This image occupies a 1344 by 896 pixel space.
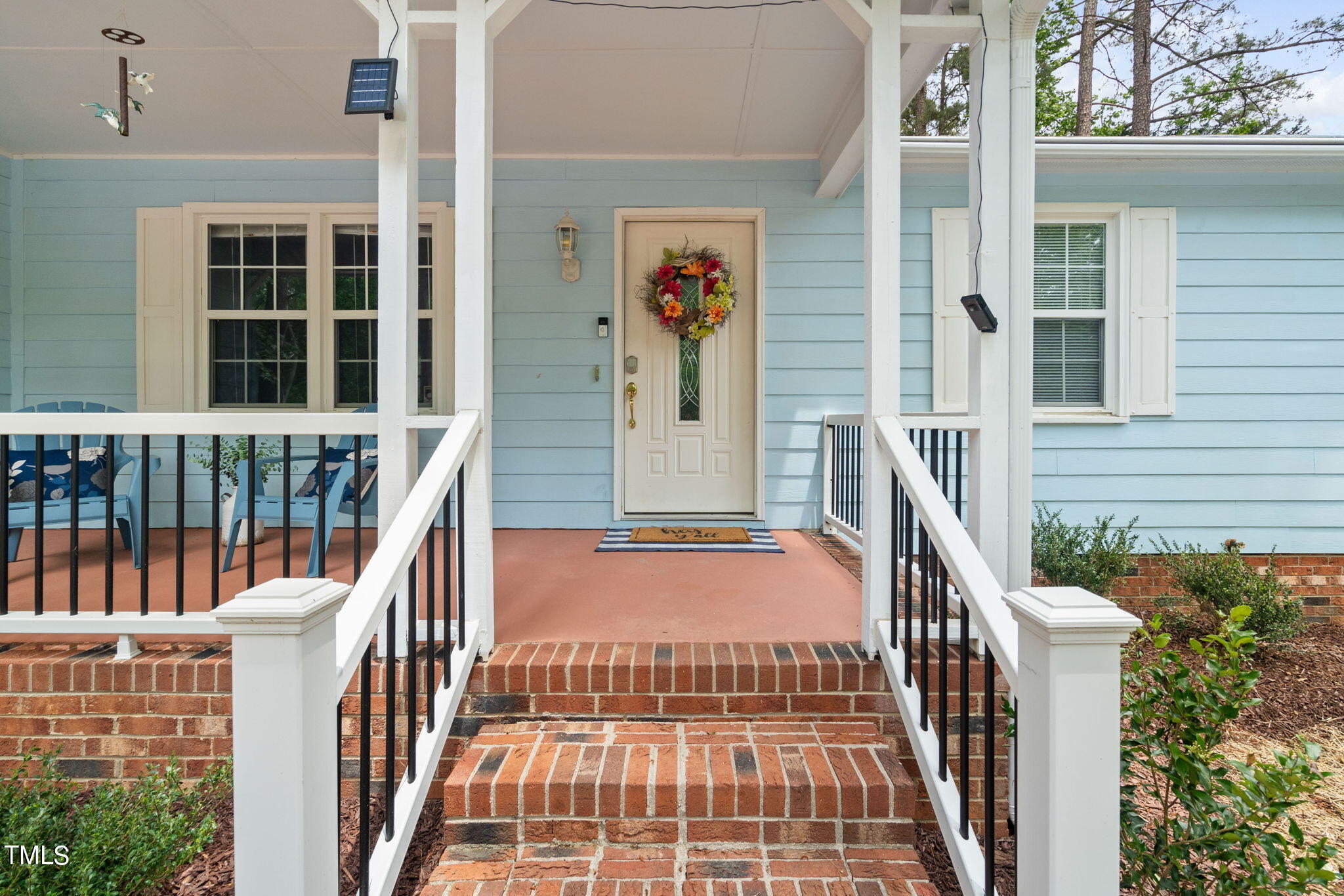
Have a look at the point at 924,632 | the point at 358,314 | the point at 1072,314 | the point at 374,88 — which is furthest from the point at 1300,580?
the point at 358,314

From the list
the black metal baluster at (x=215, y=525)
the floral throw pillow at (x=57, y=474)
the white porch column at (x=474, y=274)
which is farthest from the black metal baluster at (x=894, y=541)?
the floral throw pillow at (x=57, y=474)

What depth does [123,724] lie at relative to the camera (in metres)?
2.09

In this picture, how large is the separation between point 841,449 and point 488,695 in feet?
8.82

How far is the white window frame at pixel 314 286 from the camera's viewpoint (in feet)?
14.3

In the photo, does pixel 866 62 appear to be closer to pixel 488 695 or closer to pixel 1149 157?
pixel 488 695

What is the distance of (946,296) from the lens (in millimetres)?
4410

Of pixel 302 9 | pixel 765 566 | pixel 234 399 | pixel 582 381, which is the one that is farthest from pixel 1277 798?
pixel 234 399

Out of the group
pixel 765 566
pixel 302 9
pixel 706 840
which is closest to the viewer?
pixel 706 840

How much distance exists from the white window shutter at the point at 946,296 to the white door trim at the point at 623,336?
1.12 meters

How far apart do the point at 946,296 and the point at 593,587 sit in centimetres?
303

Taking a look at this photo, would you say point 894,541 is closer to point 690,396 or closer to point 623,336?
point 690,396

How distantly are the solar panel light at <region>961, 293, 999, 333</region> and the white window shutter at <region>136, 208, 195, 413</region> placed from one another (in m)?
4.65

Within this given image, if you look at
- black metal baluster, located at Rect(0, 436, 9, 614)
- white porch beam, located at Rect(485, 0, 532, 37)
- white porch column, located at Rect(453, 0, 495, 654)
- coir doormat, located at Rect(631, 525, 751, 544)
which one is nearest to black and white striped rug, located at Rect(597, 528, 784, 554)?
coir doormat, located at Rect(631, 525, 751, 544)

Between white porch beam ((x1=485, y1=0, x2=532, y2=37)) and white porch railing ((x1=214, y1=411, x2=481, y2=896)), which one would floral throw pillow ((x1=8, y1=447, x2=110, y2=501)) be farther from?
white porch railing ((x1=214, y1=411, x2=481, y2=896))
